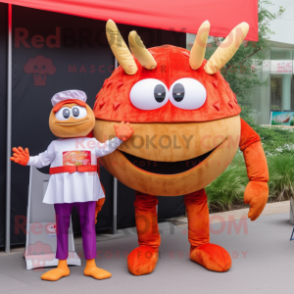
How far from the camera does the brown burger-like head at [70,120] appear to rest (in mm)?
4121

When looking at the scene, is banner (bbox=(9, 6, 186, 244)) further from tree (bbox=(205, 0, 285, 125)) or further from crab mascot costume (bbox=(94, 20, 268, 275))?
tree (bbox=(205, 0, 285, 125))

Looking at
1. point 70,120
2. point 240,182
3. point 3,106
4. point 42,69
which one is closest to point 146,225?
point 70,120

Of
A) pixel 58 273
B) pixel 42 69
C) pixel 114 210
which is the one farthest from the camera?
pixel 114 210

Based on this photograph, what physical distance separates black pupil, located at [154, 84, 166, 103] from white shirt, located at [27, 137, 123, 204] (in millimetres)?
586

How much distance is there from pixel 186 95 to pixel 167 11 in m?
2.24

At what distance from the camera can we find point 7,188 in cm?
514

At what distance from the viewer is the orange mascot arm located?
432 cm

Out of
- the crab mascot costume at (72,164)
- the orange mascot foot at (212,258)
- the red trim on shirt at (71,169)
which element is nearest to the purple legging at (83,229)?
the crab mascot costume at (72,164)

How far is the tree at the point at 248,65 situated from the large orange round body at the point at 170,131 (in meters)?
7.63

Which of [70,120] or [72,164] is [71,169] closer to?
[72,164]

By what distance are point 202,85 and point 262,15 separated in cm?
883

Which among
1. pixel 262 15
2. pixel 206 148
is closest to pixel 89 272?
pixel 206 148

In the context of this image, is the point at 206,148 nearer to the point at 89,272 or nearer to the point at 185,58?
the point at 185,58

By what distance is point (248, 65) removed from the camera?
11.9 metres
